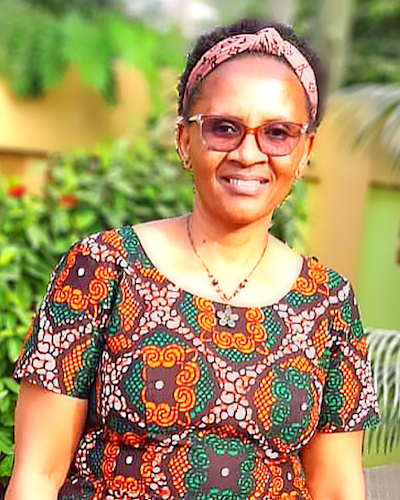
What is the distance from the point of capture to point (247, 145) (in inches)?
69.8

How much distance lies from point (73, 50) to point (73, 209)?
5.14ft

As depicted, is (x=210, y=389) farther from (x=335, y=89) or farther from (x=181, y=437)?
(x=335, y=89)

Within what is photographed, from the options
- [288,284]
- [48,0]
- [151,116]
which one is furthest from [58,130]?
[288,284]

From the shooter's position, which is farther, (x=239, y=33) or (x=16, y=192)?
(x=16, y=192)

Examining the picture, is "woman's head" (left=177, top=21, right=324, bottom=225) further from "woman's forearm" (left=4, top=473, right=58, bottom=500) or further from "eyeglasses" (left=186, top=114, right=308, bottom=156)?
"woman's forearm" (left=4, top=473, right=58, bottom=500)

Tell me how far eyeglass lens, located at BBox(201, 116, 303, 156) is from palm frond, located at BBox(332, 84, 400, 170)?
88.0 inches

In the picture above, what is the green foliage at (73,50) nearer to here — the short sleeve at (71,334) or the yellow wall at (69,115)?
the yellow wall at (69,115)

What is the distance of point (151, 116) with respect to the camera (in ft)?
19.8

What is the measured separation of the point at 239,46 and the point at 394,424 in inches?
49.5

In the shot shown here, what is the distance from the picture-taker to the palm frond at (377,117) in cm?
406

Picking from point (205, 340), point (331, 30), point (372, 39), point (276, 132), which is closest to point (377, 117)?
point (276, 132)

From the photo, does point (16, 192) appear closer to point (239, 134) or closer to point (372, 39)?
point (239, 134)

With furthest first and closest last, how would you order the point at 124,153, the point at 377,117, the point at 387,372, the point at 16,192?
the point at 124,153 < the point at 16,192 < the point at 377,117 < the point at 387,372

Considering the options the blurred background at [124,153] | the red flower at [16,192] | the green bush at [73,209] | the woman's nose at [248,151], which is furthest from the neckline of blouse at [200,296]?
the red flower at [16,192]
